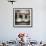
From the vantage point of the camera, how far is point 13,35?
214 inches

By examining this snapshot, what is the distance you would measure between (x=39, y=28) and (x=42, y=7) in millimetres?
863

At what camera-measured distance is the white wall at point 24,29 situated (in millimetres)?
5402

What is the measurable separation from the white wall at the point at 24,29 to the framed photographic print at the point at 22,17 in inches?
4.8

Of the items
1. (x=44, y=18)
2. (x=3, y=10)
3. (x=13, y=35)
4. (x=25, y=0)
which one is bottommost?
(x=13, y=35)

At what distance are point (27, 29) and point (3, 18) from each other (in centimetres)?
108

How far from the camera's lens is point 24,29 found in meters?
5.43

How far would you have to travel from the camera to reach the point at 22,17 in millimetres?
5477

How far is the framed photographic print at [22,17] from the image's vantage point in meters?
5.43

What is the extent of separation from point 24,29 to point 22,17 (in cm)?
50

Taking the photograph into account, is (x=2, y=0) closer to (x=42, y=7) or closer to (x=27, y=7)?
(x=27, y=7)

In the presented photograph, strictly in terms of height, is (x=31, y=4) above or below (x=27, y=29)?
above

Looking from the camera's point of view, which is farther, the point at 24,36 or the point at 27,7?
the point at 27,7

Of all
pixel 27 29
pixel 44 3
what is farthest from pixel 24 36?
pixel 44 3

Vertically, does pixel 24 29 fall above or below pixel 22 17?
below
